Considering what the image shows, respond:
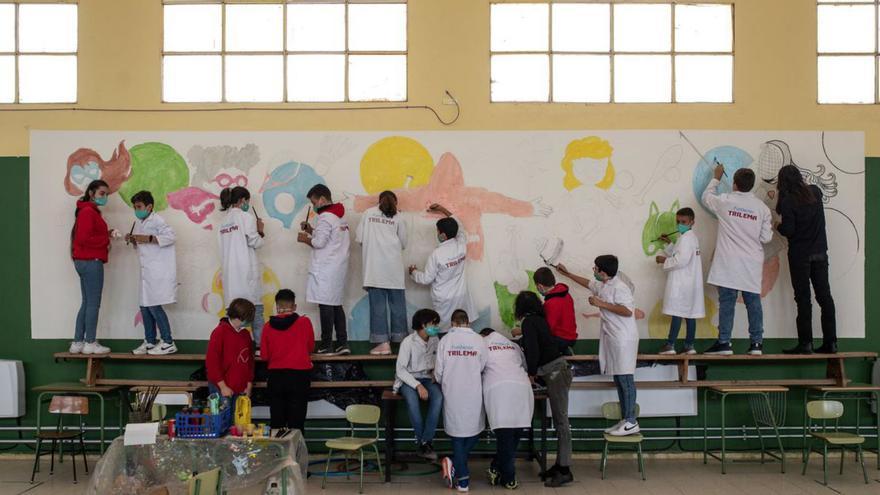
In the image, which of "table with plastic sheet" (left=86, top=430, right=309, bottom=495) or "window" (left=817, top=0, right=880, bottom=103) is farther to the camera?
"window" (left=817, top=0, right=880, bottom=103)

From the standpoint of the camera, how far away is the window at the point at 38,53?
26.5ft

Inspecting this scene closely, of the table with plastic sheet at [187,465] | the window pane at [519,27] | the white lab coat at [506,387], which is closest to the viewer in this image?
the table with plastic sheet at [187,465]

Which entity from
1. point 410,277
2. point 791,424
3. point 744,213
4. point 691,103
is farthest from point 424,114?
point 791,424

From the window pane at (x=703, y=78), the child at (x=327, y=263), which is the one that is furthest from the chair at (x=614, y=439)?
the window pane at (x=703, y=78)

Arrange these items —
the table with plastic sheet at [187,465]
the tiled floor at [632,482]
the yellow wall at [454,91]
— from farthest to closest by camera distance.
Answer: the yellow wall at [454,91], the tiled floor at [632,482], the table with plastic sheet at [187,465]

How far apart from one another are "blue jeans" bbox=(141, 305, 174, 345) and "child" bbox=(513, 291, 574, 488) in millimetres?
3144

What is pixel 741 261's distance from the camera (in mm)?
7637

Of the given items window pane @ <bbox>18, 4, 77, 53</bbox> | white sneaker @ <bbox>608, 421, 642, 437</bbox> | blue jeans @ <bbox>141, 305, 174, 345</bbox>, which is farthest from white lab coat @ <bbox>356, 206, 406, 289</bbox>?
window pane @ <bbox>18, 4, 77, 53</bbox>

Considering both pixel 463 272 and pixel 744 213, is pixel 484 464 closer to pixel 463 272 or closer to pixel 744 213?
pixel 463 272

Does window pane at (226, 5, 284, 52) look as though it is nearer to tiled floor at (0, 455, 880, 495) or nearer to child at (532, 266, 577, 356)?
child at (532, 266, 577, 356)

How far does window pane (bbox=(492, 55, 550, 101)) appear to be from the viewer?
805 cm

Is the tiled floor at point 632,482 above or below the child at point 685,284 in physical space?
below

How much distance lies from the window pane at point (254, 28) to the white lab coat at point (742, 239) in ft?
14.1

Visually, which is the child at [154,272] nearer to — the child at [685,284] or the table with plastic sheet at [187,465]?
the table with plastic sheet at [187,465]
